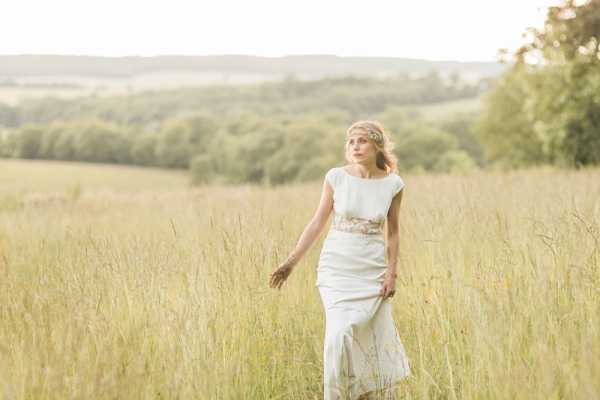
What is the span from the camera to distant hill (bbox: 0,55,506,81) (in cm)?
12838

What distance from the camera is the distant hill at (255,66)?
12838 centimetres

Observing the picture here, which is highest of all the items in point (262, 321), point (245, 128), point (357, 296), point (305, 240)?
point (245, 128)

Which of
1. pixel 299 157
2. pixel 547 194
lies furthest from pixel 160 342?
pixel 299 157

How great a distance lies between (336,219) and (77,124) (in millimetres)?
94211

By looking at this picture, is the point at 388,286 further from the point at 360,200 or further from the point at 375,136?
the point at 375,136

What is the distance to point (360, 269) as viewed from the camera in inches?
155

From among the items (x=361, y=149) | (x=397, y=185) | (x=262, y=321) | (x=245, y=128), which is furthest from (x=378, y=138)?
(x=245, y=128)

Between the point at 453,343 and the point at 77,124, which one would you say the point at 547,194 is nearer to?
the point at 453,343

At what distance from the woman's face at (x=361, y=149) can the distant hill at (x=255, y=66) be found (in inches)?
4931

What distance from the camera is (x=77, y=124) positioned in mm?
92250

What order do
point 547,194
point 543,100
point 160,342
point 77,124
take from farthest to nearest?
point 77,124, point 543,100, point 547,194, point 160,342

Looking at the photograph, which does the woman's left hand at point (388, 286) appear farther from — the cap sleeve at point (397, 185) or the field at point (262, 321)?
the cap sleeve at point (397, 185)

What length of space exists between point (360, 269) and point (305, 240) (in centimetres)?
38

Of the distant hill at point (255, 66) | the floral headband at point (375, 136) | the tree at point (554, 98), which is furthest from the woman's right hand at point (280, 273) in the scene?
the distant hill at point (255, 66)
